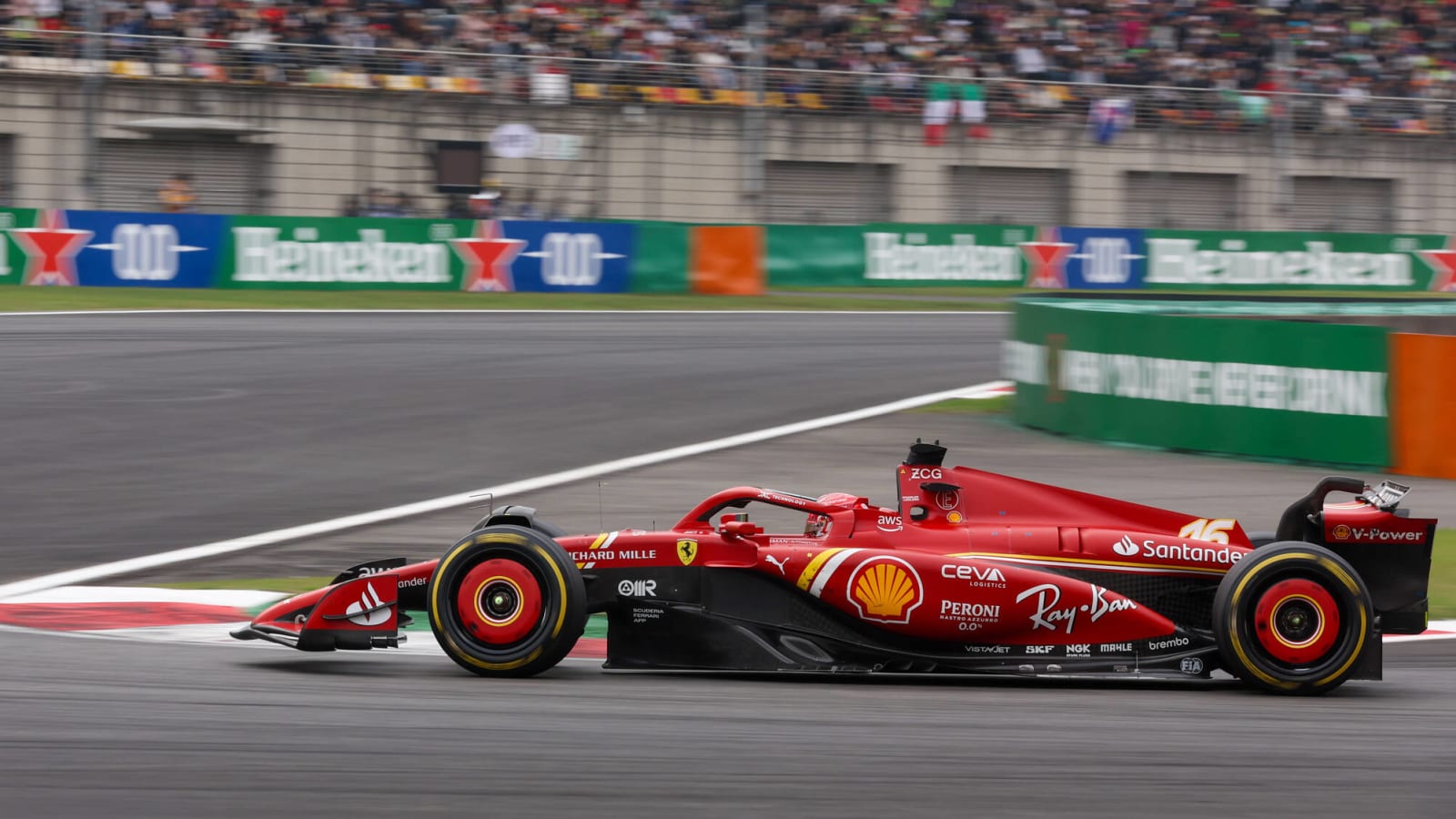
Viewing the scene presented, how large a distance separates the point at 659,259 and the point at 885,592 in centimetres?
2098

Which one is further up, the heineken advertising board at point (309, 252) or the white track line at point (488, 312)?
the heineken advertising board at point (309, 252)

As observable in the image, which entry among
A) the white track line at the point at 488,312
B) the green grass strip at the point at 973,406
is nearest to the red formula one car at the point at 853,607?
the green grass strip at the point at 973,406

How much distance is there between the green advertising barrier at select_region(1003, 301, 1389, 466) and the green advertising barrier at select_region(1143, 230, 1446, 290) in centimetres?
1644

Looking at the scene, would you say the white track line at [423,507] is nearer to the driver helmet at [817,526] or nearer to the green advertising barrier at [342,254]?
the driver helmet at [817,526]

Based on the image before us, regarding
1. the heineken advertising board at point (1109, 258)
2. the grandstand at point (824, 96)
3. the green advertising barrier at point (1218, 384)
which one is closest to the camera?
the green advertising barrier at point (1218, 384)

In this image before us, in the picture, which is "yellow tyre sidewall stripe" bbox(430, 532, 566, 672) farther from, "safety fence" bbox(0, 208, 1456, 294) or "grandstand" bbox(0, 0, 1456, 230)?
"grandstand" bbox(0, 0, 1456, 230)

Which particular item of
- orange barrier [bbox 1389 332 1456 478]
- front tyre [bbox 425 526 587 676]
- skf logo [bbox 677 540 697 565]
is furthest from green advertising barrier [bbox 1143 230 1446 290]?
front tyre [bbox 425 526 587 676]

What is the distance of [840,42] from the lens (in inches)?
1453

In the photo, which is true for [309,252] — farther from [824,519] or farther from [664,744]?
[664,744]

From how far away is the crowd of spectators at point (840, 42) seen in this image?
107 ft

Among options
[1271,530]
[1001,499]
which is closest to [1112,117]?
[1271,530]

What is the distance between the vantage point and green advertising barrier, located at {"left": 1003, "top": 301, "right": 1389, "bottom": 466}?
1368 cm

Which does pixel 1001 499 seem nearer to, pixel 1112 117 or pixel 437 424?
pixel 437 424

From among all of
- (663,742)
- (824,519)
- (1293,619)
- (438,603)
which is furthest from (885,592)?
(438,603)
